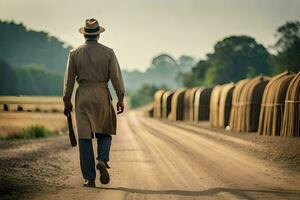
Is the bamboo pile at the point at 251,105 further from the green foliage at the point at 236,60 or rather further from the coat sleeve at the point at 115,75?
the green foliage at the point at 236,60

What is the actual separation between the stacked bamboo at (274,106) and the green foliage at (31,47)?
61.3m

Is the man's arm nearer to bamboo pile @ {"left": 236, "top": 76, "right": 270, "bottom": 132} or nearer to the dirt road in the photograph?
the dirt road

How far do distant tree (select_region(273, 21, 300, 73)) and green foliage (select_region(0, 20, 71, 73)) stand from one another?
31039mm

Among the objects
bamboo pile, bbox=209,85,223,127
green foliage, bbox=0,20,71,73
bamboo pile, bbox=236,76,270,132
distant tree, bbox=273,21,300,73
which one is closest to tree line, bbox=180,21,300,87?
distant tree, bbox=273,21,300,73

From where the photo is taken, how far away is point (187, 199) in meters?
7.08

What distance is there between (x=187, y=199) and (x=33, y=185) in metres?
2.99

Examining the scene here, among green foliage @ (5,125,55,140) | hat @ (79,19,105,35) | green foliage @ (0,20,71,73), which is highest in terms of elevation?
green foliage @ (0,20,71,73)

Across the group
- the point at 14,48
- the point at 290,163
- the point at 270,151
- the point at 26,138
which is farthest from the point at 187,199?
the point at 14,48

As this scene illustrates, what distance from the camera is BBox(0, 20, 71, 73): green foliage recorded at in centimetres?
8406

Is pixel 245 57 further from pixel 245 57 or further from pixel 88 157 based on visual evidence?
pixel 88 157

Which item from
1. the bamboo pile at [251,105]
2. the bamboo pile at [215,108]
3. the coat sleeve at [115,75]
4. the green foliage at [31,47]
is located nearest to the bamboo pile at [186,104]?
the bamboo pile at [215,108]

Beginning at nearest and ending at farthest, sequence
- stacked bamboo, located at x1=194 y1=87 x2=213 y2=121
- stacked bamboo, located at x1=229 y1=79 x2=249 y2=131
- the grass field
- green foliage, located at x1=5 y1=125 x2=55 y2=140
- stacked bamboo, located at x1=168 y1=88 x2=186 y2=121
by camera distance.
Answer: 1. the grass field
2. green foliage, located at x1=5 y1=125 x2=55 y2=140
3. stacked bamboo, located at x1=229 y1=79 x2=249 y2=131
4. stacked bamboo, located at x1=194 y1=87 x2=213 y2=121
5. stacked bamboo, located at x1=168 y1=88 x2=186 y2=121

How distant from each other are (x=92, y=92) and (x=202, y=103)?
31821 millimetres

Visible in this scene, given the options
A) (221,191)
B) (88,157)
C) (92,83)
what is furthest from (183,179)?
(92,83)
